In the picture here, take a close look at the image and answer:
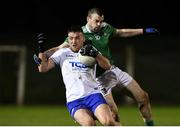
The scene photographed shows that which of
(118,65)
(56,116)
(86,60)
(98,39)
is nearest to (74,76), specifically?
(86,60)

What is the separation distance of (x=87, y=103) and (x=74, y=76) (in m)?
0.43

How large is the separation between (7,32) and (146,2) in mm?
5516

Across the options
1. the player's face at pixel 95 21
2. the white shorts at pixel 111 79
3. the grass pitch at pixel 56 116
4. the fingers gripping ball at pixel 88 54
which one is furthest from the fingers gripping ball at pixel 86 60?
the grass pitch at pixel 56 116

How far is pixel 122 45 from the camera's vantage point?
75.9ft

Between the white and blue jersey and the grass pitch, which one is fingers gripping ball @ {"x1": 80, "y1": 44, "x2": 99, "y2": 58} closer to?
the white and blue jersey

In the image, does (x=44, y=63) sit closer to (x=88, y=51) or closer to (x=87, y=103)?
(x=88, y=51)

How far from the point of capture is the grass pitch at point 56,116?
1585 cm

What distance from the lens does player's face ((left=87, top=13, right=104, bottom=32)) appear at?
11727mm

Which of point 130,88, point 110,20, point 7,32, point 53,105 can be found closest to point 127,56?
point 53,105

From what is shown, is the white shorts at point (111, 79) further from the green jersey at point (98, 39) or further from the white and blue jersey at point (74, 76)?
the white and blue jersey at point (74, 76)

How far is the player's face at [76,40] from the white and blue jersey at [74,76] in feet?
0.30

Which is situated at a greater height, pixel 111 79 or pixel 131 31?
pixel 131 31

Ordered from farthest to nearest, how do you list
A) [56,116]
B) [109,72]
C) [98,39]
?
[56,116]
[109,72]
[98,39]

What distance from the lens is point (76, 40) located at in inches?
410
